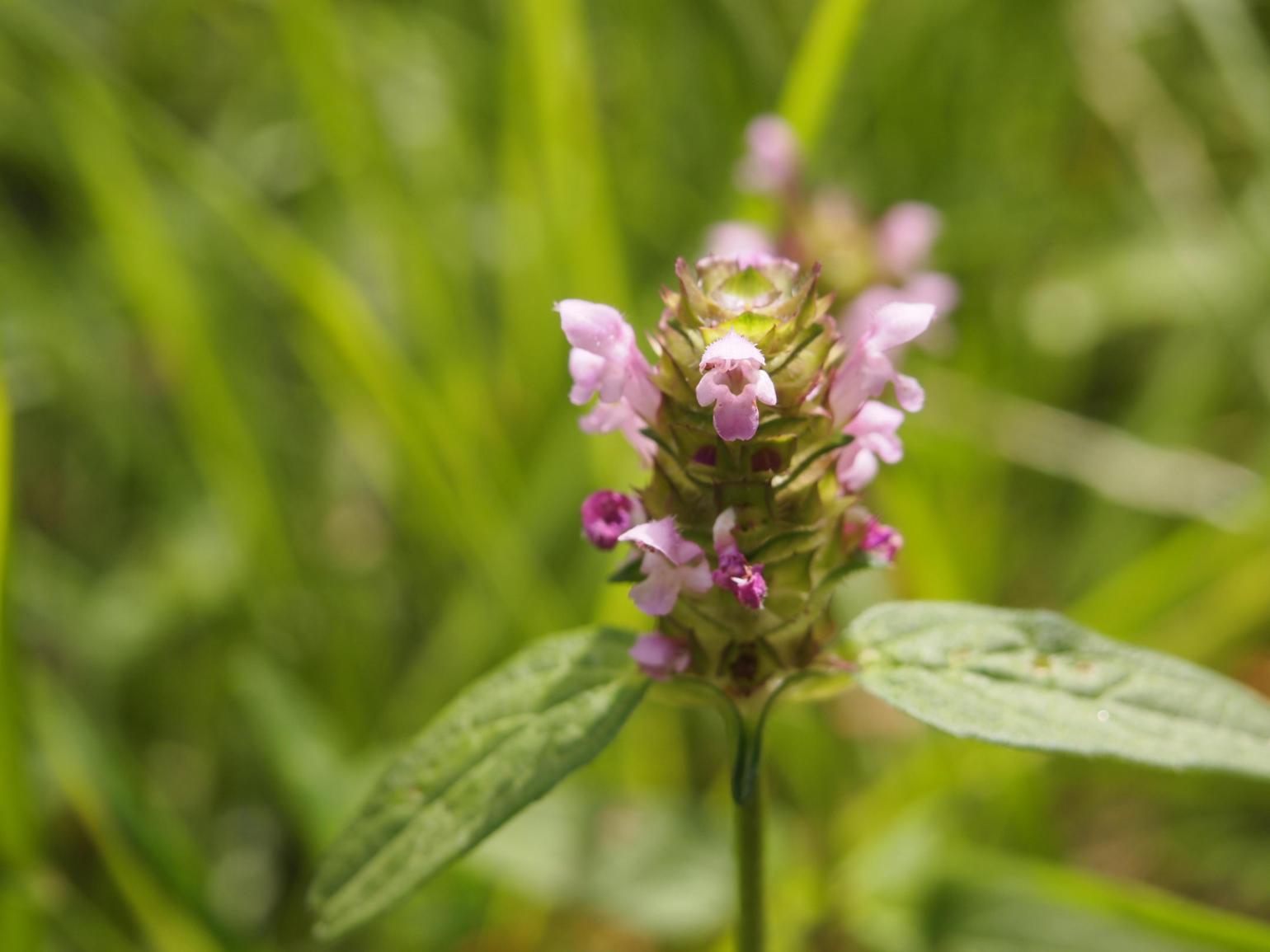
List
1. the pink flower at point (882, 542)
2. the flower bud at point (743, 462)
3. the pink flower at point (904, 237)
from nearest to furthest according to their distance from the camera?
1. the flower bud at point (743, 462)
2. the pink flower at point (882, 542)
3. the pink flower at point (904, 237)

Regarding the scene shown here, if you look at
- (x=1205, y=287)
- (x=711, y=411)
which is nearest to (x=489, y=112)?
(x=1205, y=287)

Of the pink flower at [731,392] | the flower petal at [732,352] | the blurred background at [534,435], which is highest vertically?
the flower petal at [732,352]

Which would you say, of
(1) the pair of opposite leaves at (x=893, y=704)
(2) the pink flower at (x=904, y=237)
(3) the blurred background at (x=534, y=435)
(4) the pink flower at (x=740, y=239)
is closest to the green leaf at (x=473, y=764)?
(1) the pair of opposite leaves at (x=893, y=704)

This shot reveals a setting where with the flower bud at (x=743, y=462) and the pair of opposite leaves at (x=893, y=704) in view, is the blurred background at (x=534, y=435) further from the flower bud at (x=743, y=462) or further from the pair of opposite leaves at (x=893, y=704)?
the flower bud at (x=743, y=462)

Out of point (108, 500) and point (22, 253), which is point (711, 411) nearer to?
point (108, 500)

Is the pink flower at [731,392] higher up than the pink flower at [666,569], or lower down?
higher up

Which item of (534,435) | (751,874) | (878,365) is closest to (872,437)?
(878,365)

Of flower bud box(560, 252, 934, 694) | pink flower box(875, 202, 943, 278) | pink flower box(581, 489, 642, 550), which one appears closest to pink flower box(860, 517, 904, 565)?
flower bud box(560, 252, 934, 694)
